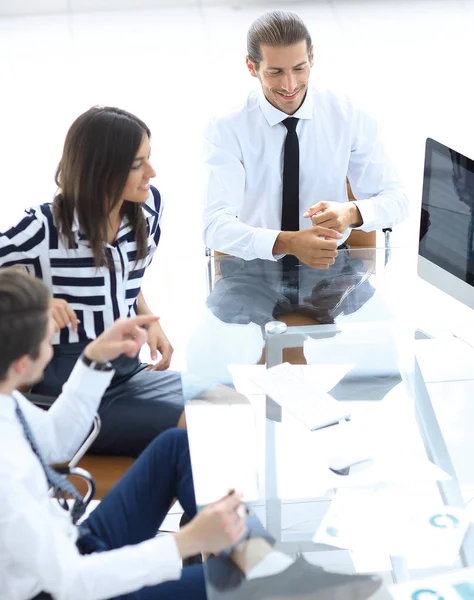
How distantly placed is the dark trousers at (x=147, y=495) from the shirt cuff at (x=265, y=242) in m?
0.74

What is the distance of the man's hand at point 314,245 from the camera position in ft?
8.14

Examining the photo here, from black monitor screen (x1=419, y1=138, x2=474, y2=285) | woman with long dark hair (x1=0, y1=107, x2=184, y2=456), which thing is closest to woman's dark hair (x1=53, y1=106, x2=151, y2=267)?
woman with long dark hair (x1=0, y1=107, x2=184, y2=456)

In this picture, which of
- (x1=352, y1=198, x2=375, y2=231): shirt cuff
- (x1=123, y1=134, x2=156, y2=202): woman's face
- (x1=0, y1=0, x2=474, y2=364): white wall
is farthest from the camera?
(x1=0, y1=0, x2=474, y2=364): white wall

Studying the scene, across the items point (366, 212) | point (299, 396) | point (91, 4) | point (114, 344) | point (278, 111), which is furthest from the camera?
point (91, 4)

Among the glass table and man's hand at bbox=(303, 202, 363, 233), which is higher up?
man's hand at bbox=(303, 202, 363, 233)

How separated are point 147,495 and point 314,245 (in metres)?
0.87

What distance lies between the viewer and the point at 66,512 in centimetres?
174

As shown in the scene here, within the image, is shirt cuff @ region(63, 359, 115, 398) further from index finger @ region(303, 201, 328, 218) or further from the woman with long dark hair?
index finger @ region(303, 201, 328, 218)

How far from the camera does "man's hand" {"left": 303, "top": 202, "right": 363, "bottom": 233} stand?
101 inches

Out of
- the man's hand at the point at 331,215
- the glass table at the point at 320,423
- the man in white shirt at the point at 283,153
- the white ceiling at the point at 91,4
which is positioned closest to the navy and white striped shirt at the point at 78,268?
the glass table at the point at 320,423

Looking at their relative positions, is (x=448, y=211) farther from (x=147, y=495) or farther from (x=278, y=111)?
(x=147, y=495)

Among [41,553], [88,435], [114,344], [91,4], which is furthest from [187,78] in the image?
[41,553]

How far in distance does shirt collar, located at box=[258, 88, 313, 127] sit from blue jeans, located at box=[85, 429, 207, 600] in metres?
1.24

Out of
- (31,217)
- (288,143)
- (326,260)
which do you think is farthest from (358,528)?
(288,143)
